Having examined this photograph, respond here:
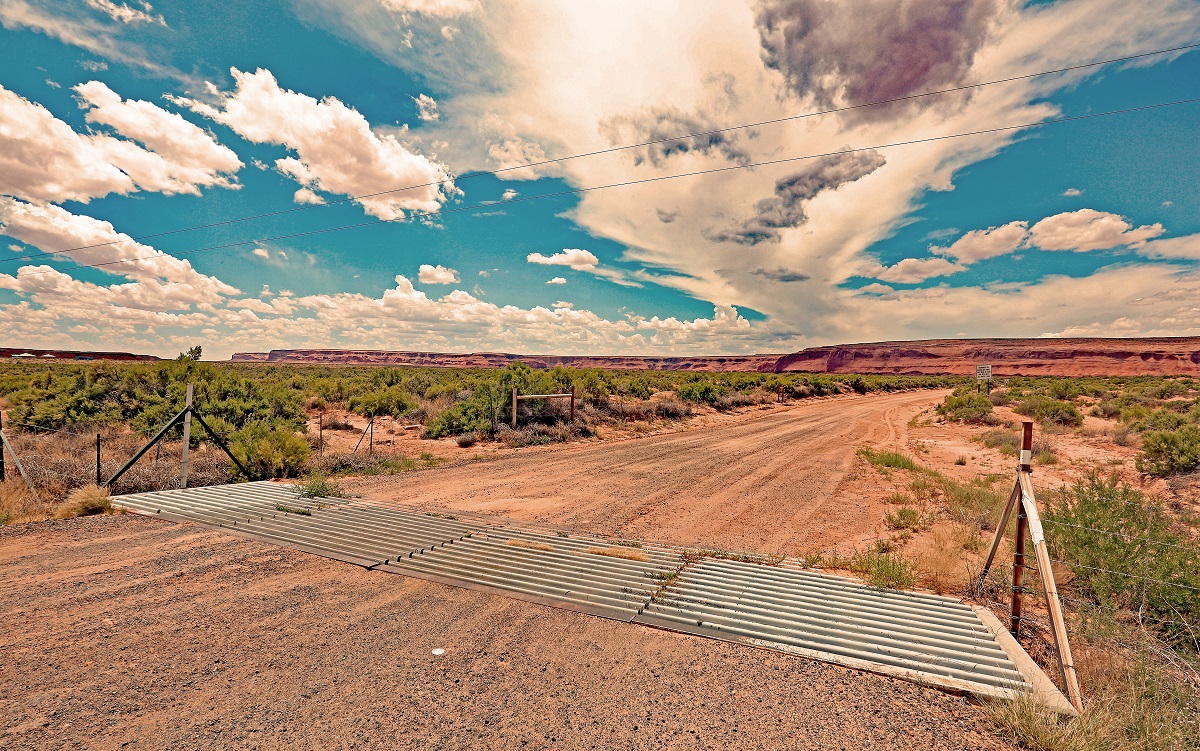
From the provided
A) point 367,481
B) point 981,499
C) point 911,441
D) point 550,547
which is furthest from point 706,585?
point 911,441

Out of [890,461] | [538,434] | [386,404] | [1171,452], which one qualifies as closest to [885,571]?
[890,461]

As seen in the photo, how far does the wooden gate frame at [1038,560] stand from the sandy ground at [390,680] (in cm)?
77

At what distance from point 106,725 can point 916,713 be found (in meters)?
5.05

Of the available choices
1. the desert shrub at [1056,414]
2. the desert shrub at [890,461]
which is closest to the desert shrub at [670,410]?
the desert shrub at [890,461]

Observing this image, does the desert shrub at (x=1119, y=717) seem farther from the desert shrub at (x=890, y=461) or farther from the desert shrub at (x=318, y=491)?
the desert shrub at (x=890, y=461)

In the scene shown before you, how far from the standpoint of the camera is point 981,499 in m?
8.85

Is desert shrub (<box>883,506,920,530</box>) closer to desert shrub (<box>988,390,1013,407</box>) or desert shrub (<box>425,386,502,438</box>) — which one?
desert shrub (<box>425,386,502,438</box>)

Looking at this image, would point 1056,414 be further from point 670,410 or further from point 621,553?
point 621,553

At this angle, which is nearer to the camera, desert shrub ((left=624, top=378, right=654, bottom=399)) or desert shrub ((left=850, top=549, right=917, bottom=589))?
desert shrub ((left=850, top=549, right=917, bottom=589))

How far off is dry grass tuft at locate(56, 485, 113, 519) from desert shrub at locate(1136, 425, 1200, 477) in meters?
20.0

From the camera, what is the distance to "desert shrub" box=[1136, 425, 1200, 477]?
10.3m

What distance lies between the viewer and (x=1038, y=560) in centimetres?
377

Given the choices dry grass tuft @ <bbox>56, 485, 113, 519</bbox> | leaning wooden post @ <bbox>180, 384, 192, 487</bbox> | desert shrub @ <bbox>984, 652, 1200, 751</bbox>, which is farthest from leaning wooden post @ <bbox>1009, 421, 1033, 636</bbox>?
leaning wooden post @ <bbox>180, 384, 192, 487</bbox>

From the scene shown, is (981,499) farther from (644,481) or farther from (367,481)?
(367,481)
